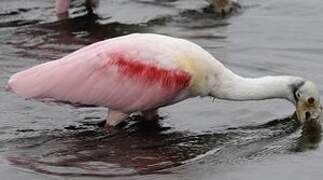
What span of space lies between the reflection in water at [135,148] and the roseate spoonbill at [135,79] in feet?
0.90

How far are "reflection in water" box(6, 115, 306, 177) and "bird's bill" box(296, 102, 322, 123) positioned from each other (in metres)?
0.11

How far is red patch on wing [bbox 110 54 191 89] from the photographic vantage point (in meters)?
9.05

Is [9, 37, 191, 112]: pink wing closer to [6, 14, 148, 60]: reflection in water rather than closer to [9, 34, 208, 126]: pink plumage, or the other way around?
[9, 34, 208, 126]: pink plumage

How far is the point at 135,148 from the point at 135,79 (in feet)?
2.13

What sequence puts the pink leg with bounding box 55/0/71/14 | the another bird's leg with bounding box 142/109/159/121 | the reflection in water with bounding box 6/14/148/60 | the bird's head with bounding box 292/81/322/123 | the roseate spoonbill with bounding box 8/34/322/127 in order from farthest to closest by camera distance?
the pink leg with bounding box 55/0/71/14 < the reflection in water with bounding box 6/14/148/60 < the another bird's leg with bounding box 142/109/159/121 < the bird's head with bounding box 292/81/322/123 < the roseate spoonbill with bounding box 8/34/322/127

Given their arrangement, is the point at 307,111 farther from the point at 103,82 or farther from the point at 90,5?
the point at 90,5

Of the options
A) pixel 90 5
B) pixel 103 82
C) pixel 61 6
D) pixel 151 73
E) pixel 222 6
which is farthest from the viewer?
pixel 90 5

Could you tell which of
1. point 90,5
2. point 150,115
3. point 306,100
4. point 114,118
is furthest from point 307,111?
point 90,5

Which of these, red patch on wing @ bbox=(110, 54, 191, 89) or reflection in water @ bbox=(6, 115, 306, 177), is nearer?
reflection in water @ bbox=(6, 115, 306, 177)

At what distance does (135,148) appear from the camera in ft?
29.6

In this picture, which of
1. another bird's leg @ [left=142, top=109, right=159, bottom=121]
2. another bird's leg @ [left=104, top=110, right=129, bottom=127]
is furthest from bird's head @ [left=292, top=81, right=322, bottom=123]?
another bird's leg @ [left=104, top=110, right=129, bottom=127]

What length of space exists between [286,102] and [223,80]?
1127 millimetres

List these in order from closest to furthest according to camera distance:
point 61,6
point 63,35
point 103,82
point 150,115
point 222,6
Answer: point 103,82 < point 150,115 < point 63,35 < point 61,6 < point 222,6

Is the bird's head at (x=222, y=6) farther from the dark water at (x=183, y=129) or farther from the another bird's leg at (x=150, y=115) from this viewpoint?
the another bird's leg at (x=150, y=115)
